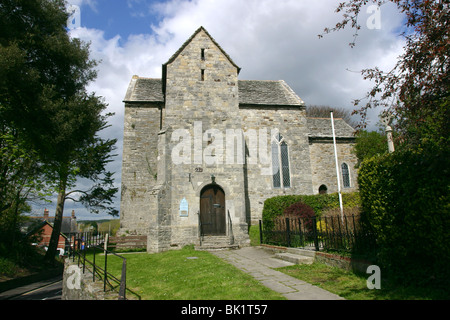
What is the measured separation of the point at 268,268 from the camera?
29.3ft

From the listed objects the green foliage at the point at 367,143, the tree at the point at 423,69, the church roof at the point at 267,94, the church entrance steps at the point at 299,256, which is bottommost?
the church entrance steps at the point at 299,256

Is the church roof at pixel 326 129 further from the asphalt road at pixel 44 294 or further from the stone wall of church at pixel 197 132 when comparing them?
the asphalt road at pixel 44 294

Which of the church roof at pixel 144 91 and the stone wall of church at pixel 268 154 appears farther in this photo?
the church roof at pixel 144 91

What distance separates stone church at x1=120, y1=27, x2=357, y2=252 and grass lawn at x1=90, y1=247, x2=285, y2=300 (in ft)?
17.3

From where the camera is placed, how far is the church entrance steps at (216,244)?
1428cm

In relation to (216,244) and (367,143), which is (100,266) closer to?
(216,244)

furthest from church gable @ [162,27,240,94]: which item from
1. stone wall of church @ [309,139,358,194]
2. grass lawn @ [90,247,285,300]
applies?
grass lawn @ [90,247,285,300]

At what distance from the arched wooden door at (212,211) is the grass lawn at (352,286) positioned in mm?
7659

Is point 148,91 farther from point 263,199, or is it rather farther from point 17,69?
point 263,199

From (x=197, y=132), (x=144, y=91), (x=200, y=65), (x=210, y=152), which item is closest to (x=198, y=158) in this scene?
(x=210, y=152)

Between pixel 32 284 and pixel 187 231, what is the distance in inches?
394

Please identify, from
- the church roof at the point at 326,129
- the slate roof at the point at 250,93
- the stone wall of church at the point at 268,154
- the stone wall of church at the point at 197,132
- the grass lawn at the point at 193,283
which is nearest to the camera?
the grass lawn at the point at 193,283

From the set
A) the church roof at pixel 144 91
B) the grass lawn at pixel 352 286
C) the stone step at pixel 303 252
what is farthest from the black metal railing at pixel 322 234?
the church roof at pixel 144 91

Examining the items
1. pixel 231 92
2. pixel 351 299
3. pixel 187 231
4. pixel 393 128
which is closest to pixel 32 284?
pixel 187 231
